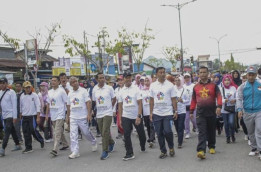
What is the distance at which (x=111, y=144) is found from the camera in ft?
26.8

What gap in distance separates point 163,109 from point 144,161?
119cm

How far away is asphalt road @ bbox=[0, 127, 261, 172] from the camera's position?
6.19m

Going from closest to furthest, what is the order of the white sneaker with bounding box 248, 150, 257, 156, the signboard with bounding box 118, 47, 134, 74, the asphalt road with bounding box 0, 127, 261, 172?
the asphalt road with bounding box 0, 127, 261, 172
the white sneaker with bounding box 248, 150, 257, 156
the signboard with bounding box 118, 47, 134, 74

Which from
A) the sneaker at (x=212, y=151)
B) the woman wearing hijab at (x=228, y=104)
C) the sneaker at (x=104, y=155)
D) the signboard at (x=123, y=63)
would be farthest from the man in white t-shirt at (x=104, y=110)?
the signboard at (x=123, y=63)

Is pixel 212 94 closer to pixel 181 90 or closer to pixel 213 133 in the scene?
pixel 213 133

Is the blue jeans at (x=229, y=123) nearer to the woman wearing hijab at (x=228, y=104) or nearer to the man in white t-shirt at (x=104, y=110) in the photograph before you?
the woman wearing hijab at (x=228, y=104)

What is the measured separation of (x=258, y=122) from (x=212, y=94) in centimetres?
108

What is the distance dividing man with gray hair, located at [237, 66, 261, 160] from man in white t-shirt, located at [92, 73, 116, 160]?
2943 millimetres

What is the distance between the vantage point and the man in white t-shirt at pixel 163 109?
7176 millimetres

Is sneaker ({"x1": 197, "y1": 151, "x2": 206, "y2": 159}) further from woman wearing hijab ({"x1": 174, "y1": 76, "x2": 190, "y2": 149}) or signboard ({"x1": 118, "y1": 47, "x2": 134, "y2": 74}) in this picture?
signboard ({"x1": 118, "y1": 47, "x2": 134, "y2": 74})

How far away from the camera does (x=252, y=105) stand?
21.7ft

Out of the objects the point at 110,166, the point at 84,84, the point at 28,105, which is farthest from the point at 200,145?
the point at 84,84

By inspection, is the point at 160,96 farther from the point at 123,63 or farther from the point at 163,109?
the point at 123,63

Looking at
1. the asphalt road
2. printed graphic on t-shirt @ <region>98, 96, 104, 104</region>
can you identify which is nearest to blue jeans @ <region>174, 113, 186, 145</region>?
the asphalt road
